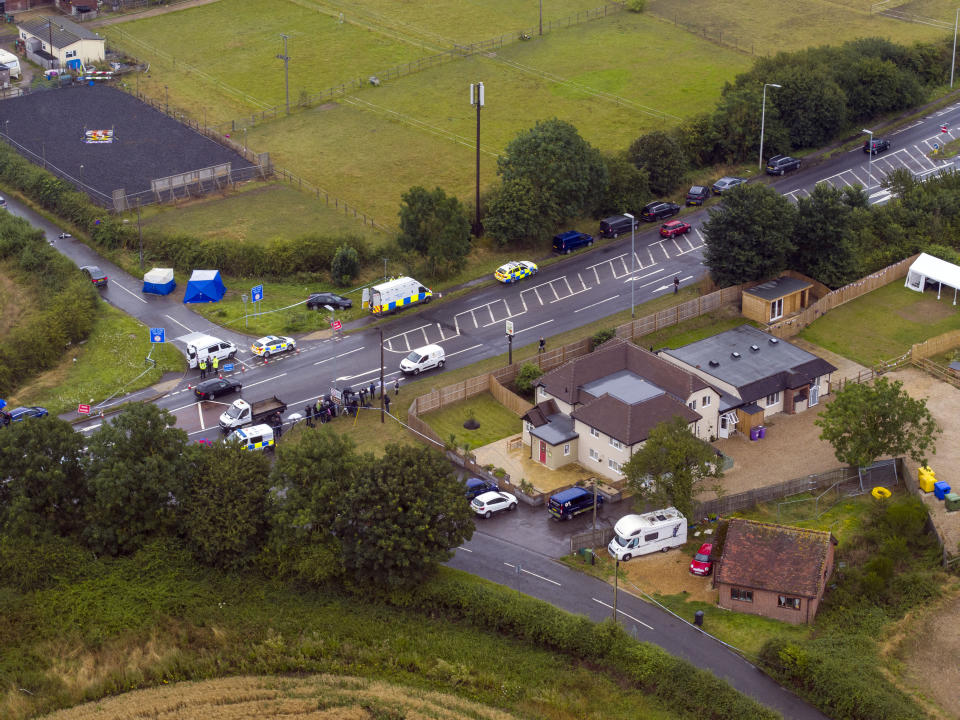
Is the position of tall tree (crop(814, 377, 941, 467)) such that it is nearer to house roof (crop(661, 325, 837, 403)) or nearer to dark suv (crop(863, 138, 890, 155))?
house roof (crop(661, 325, 837, 403))

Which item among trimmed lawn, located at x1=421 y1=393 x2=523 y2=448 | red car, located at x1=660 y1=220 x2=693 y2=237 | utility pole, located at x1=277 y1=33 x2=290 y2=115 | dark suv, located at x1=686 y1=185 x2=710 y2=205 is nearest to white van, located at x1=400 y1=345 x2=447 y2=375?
trimmed lawn, located at x1=421 y1=393 x2=523 y2=448

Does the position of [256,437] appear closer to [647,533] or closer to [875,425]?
[647,533]

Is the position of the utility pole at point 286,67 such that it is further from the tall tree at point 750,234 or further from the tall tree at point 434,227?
the tall tree at point 750,234

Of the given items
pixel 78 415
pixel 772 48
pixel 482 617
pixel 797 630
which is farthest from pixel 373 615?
pixel 772 48

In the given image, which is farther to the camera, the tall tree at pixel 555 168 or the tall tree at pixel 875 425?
the tall tree at pixel 555 168

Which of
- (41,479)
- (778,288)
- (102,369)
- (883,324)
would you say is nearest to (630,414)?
(778,288)

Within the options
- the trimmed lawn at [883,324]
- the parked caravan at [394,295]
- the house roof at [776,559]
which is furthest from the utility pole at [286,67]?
the house roof at [776,559]

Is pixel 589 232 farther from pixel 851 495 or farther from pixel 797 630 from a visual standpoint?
pixel 797 630

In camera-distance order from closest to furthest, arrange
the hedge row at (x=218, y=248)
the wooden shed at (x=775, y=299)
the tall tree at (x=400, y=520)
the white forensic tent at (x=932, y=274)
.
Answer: the tall tree at (x=400, y=520) → the wooden shed at (x=775, y=299) → the white forensic tent at (x=932, y=274) → the hedge row at (x=218, y=248)
